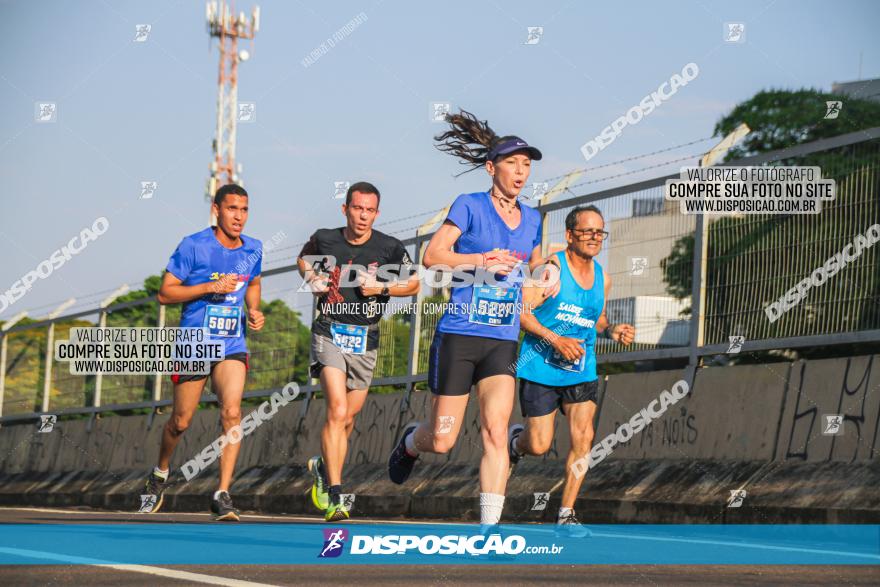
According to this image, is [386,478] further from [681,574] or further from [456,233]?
[681,574]

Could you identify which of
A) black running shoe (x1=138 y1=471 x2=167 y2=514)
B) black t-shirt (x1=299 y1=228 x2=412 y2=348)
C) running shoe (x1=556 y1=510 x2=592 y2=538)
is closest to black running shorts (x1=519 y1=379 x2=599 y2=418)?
running shoe (x1=556 y1=510 x2=592 y2=538)

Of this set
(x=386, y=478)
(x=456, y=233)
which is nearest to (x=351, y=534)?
(x=456, y=233)

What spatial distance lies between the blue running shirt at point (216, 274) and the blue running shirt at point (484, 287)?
3.20m

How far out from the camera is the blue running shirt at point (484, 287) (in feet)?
28.2

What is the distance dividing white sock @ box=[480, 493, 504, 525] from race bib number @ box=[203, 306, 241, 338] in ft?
12.8

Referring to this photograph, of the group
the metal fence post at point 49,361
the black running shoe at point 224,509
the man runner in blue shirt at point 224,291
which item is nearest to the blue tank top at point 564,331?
the man runner in blue shirt at point 224,291

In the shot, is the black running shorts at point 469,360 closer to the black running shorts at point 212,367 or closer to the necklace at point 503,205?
the necklace at point 503,205

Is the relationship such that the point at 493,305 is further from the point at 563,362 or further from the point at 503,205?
the point at 563,362

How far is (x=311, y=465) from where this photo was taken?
443 inches

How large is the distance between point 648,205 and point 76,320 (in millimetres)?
12955

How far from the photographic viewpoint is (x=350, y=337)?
1139 centimetres

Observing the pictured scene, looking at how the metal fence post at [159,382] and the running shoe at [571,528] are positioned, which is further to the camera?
the metal fence post at [159,382]

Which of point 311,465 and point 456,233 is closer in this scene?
point 456,233

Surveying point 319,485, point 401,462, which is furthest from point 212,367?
point 401,462
